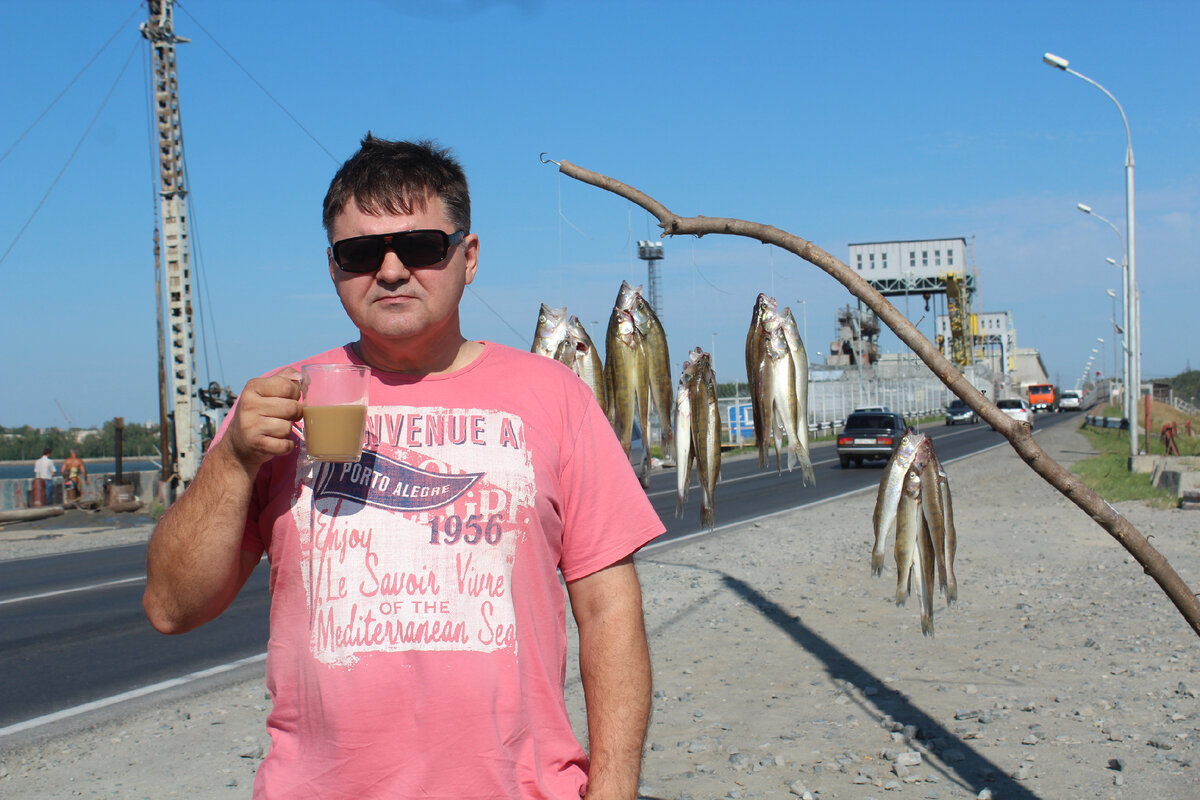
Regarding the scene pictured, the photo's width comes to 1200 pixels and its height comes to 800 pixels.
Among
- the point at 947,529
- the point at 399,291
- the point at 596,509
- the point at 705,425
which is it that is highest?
the point at 399,291

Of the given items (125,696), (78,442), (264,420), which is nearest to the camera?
(264,420)

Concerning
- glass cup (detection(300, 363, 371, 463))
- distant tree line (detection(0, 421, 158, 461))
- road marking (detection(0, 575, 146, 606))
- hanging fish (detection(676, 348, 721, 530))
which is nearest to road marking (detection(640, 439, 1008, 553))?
road marking (detection(0, 575, 146, 606))

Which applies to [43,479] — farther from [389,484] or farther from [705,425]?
[389,484]

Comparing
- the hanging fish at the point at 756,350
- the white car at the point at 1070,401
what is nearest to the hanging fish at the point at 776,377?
the hanging fish at the point at 756,350

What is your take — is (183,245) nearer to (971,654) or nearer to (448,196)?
(971,654)

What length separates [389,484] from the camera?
6.50 feet

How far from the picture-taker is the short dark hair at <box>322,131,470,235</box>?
6.68ft

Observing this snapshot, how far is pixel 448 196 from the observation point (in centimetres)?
208

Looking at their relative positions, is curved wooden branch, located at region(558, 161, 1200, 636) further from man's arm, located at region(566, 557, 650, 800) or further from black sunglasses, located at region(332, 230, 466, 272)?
man's arm, located at region(566, 557, 650, 800)

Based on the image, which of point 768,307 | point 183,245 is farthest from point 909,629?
point 183,245

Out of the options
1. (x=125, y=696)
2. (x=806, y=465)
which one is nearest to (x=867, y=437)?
(x=125, y=696)

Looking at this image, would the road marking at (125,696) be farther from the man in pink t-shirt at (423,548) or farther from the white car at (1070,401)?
the white car at (1070,401)

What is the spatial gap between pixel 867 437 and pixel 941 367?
25.5m

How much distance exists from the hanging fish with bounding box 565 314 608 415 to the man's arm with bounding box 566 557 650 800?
681mm
